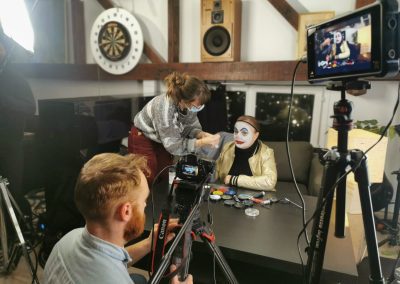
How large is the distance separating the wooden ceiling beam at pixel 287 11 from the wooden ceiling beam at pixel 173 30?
107 centimetres

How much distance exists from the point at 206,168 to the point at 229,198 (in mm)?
689

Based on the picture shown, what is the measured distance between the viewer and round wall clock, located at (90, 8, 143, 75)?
3211mm

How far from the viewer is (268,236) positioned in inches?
50.3

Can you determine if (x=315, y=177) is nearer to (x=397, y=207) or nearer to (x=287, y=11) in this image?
(x=397, y=207)

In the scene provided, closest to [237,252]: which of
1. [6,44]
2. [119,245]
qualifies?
[119,245]

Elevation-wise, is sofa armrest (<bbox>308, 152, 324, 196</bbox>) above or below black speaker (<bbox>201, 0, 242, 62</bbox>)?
below

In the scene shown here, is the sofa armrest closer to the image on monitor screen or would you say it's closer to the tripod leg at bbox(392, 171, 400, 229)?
the tripod leg at bbox(392, 171, 400, 229)

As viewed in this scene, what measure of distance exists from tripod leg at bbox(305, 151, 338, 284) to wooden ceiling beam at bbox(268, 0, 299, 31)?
7.59 feet

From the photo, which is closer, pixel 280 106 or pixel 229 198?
pixel 229 198

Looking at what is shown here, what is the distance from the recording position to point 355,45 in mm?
801

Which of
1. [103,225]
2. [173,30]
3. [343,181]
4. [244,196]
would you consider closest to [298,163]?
[244,196]

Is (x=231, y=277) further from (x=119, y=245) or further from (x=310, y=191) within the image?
(x=310, y=191)

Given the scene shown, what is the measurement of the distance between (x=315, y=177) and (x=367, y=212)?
1.59m

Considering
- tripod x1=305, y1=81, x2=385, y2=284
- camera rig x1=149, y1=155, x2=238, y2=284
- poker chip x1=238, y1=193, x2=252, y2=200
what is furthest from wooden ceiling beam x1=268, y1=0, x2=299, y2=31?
camera rig x1=149, y1=155, x2=238, y2=284
